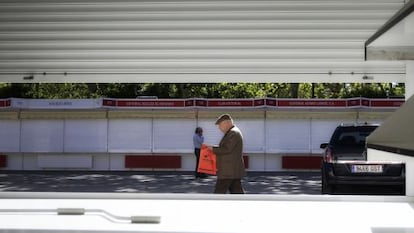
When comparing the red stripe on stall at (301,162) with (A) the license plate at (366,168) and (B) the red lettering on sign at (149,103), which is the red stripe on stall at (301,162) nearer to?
(B) the red lettering on sign at (149,103)

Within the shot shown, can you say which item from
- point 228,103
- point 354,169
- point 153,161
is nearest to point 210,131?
point 228,103

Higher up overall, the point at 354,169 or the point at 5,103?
the point at 5,103

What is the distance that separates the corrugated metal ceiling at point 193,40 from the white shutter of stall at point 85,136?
16.5m

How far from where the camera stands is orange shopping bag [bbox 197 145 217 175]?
31.8 ft

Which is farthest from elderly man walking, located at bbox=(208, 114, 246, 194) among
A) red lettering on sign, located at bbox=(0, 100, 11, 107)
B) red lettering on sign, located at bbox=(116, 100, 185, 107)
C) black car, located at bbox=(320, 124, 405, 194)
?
red lettering on sign, located at bbox=(0, 100, 11, 107)

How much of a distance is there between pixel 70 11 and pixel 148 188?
11.1m

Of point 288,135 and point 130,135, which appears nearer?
point 288,135

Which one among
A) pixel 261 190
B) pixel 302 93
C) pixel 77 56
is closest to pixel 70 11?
pixel 77 56

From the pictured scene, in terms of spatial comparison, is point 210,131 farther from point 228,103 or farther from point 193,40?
point 193,40

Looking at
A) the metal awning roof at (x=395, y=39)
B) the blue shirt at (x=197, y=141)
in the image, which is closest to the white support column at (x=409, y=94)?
the metal awning roof at (x=395, y=39)

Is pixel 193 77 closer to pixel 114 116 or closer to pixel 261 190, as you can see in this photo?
pixel 261 190

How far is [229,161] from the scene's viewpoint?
28.7 feet

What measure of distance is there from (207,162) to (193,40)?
5.52 meters

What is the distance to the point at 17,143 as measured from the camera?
21406 mm
